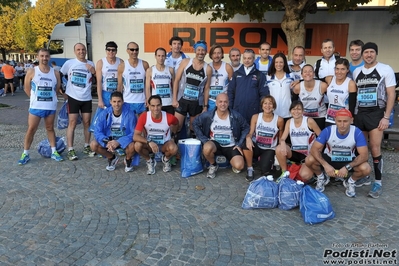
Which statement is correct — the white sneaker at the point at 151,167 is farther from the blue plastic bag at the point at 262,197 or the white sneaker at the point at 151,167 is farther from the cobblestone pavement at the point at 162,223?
the blue plastic bag at the point at 262,197

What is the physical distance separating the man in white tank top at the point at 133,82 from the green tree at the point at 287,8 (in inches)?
175

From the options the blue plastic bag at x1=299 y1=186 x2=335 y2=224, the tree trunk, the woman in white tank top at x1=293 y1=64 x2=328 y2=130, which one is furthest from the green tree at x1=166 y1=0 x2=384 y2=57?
the blue plastic bag at x1=299 y1=186 x2=335 y2=224

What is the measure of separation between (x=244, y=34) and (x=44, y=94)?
9012mm

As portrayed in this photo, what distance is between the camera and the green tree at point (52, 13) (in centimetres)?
3834

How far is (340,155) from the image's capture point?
15.0ft

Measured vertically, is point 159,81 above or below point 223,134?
above

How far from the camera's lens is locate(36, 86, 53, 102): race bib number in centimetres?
562

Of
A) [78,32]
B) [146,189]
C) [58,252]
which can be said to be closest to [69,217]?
[58,252]

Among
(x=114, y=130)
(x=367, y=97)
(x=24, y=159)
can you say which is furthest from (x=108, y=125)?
(x=367, y=97)

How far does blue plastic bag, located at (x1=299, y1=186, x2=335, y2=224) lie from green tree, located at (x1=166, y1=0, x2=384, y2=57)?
7.24 metres

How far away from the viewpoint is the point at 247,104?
219 inches

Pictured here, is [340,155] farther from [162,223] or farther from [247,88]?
[162,223]

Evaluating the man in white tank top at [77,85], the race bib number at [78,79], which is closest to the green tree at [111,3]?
the man in white tank top at [77,85]

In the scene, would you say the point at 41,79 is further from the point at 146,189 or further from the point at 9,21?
the point at 9,21
